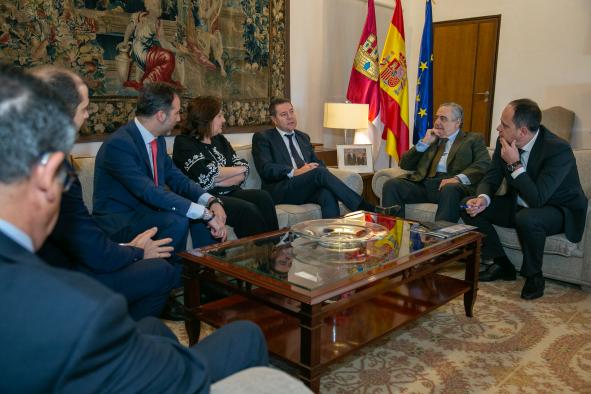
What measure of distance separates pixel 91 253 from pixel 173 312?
796 mm

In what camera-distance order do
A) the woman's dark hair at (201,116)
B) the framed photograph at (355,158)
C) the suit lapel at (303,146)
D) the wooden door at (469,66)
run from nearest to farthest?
the woman's dark hair at (201,116) → the suit lapel at (303,146) → the framed photograph at (355,158) → the wooden door at (469,66)

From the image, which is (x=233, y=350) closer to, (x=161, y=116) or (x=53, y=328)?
(x=53, y=328)

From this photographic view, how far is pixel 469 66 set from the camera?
236 inches

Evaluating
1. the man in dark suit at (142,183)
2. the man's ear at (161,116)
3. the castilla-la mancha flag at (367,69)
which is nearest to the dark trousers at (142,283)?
the man in dark suit at (142,183)

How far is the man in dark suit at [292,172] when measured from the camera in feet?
11.5

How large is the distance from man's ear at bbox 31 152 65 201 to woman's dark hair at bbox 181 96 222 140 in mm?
2479

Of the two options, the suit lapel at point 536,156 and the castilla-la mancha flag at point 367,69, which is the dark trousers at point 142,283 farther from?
the castilla-la mancha flag at point 367,69

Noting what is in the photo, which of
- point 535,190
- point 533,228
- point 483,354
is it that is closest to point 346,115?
point 535,190

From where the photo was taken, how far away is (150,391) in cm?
82

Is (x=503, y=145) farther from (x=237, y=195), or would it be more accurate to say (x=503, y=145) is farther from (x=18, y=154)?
(x=18, y=154)

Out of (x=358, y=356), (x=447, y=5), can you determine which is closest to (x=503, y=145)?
(x=358, y=356)

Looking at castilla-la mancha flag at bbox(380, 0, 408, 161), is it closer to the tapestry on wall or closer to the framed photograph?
the framed photograph

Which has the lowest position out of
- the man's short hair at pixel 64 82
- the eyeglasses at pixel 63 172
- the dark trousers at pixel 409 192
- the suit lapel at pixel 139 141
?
the dark trousers at pixel 409 192

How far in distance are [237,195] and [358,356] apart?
1.56 meters
